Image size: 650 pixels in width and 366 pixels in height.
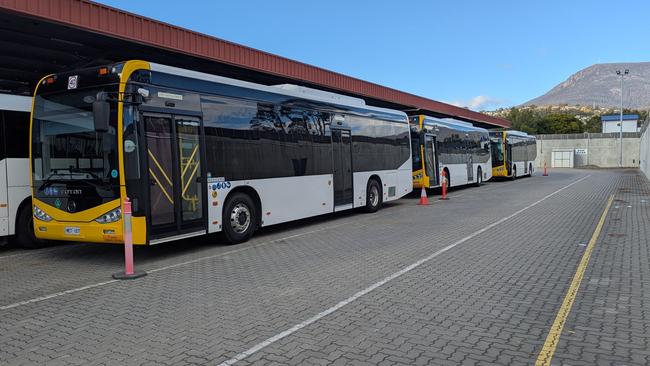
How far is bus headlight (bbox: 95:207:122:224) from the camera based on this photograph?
320 inches

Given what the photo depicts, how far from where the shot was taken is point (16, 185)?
34.0 feet

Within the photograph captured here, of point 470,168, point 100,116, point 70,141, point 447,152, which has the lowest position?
point 470,168

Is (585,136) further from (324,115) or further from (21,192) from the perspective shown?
(21,192)

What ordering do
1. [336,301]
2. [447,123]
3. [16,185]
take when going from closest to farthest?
1. [336,301]
2. [16,185]
3. [447,123]

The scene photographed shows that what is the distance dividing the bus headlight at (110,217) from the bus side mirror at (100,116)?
139 cm

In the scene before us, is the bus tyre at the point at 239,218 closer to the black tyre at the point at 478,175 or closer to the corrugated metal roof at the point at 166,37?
the corrugated metal roof at the point at 166,37

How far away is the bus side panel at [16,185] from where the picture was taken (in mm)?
10250

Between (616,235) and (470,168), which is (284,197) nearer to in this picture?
(616,235)

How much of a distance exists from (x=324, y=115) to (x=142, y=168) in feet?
20.5

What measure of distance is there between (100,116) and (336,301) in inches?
175

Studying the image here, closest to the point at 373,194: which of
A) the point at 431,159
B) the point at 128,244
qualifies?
the point at 431,159

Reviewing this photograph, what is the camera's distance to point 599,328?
196 inches

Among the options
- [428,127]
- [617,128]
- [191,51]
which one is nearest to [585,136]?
[617,128]

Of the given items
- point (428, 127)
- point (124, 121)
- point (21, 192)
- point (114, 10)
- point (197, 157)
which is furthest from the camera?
point (428, 127)
